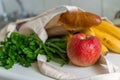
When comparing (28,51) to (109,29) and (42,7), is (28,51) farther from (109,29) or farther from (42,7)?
(42,7)

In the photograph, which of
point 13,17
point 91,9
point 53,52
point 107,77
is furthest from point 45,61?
point 13,17

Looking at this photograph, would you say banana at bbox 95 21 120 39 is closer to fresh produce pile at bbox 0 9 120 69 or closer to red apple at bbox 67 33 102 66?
fresh produce pile at bbox 0 9 120 69

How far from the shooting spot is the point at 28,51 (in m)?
0.56

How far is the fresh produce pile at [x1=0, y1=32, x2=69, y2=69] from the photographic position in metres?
0.55

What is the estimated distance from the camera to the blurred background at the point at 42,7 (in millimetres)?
1116

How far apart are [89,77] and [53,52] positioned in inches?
5.0

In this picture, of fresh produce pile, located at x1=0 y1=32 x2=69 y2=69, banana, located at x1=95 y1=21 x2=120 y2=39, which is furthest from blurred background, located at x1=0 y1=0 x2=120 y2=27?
fresh produce pile, located at x1=0 y1=32 x2=69 y2=69

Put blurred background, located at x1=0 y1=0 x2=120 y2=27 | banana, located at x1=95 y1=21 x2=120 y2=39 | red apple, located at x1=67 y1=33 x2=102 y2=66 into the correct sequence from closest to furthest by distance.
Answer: red apple, located at x1=67 y1=33 x2=102 y2=66
banana, located at x1=95 y1=21 x2=120 y2=39
blurred background, located at x1=0 y1=0 x2=120 y2=27

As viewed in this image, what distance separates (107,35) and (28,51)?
20 cm

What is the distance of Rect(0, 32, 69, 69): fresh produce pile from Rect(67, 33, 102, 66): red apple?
0.04 m

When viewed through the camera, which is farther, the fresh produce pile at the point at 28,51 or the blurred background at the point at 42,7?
the blurred background at the point at 42,7

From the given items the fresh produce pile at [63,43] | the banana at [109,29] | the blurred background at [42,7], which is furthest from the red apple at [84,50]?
the blurred background at [42,7]

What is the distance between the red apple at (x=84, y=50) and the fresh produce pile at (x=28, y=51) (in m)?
0.04

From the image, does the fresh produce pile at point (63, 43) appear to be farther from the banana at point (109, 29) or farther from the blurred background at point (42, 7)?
the blurred background at point (42, 7)
